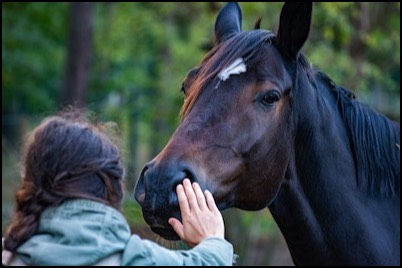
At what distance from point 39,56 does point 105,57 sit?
90.6 inches

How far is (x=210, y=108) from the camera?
12.3ft

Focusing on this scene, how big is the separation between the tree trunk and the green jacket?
391 inches

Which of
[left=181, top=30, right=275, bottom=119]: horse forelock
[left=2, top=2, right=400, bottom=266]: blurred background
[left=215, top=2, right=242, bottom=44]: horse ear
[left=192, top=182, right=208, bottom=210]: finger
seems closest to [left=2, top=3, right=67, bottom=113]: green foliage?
[left=2, top=2, right=400, bottom=266]: blurred background

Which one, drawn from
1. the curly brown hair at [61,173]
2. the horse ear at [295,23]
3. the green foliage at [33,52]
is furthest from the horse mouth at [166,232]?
the green foliage at [33,52]

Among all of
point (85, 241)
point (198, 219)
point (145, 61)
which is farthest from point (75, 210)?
point (145, 61)

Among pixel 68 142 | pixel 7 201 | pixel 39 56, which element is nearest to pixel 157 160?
pixel 68 142

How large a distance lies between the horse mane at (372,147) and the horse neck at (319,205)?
0.12 meters

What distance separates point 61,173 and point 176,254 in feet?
1.49

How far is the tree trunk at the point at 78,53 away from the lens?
12406 millimetres

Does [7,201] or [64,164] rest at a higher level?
[64,164]

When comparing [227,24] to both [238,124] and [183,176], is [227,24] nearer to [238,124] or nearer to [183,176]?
[238,124]

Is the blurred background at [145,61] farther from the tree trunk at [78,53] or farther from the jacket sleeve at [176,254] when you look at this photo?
the jacket sleeve at [176,254]

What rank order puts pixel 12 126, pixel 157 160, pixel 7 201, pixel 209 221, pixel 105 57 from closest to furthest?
pixel 209 221
pixel 157 160
pixel 7 201
pixel 105 57
pixel 12 126

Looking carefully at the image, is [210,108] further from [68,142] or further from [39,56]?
[39,56]
